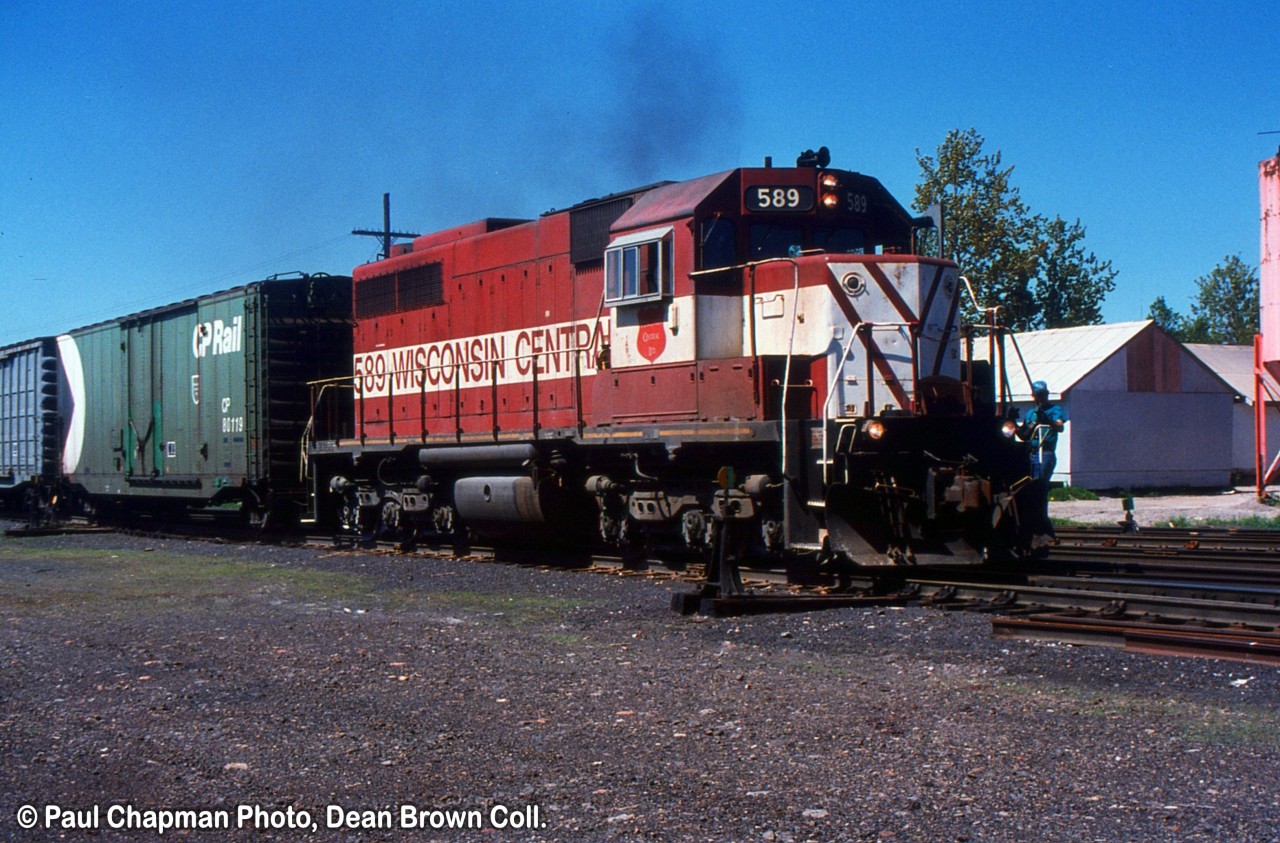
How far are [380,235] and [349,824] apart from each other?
1524 inches

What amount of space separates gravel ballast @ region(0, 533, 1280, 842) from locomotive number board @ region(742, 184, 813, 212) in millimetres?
3617

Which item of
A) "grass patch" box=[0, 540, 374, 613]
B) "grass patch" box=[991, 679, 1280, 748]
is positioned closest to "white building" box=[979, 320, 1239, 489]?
"grass patch" box=[0, 540, 374, 613]

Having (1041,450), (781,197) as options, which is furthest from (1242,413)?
(781,197)

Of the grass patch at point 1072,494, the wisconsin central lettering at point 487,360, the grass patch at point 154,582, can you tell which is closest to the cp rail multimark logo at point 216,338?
the wisconsin central lettering at point 487,360

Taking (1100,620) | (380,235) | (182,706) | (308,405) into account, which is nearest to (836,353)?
(1100,620)

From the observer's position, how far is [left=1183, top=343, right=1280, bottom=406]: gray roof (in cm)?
4078

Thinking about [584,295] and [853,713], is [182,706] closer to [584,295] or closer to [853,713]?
[853,713]

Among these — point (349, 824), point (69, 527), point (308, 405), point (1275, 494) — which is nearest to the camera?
point (349, 824)

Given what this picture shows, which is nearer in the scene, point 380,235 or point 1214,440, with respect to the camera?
point 1214,440

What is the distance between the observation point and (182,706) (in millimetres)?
6023

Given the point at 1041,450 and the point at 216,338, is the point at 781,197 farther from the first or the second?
the point at 216,338

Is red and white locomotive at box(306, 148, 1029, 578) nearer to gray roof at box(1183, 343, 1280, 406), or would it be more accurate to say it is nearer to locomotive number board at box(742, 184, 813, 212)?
locomotive number board at box(742, 184, 813, 212)

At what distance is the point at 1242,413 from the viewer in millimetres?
38188

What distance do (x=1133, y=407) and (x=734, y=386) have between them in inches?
959
